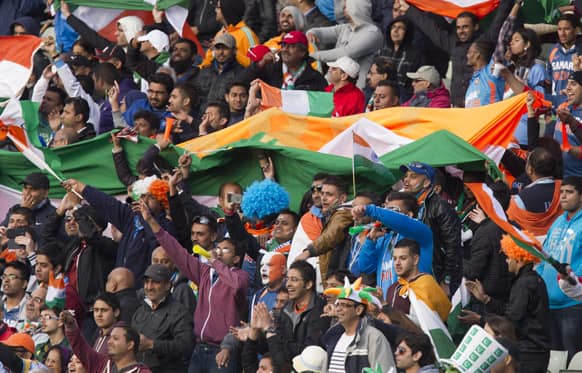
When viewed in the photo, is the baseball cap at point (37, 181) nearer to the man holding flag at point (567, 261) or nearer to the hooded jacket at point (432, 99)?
the hooded jacket at point (432, 99)

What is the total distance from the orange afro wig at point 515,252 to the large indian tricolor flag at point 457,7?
19.6 feet

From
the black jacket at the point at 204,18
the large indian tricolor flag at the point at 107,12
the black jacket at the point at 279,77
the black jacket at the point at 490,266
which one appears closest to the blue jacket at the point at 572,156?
the black jacket at the point at 490,266

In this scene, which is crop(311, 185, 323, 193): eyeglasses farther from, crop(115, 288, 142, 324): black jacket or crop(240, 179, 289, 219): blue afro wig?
crop(115, 288, 142, 324): black jacket

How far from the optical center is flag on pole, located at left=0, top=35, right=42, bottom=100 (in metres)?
18.8

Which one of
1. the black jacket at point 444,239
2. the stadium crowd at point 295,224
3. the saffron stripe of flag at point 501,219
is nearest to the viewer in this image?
the saffron stripe of flag at point 501,219

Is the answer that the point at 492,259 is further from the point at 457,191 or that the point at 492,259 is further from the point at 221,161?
the point at 221,161

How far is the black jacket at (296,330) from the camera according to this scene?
12844 millimetres

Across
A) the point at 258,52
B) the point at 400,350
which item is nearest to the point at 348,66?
the point at 258,52

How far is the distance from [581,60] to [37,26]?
8.49 meters

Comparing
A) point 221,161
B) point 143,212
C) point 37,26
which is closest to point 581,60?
point 221,161

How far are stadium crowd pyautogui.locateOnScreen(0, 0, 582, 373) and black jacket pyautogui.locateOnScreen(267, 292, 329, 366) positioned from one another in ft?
0.06

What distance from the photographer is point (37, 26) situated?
22.4 m

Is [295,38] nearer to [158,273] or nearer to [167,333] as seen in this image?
[158,273]

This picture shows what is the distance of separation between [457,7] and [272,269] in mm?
5814
